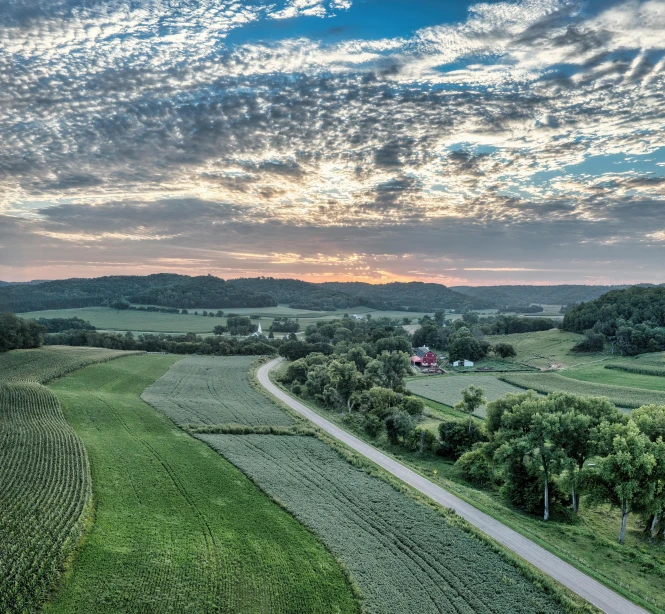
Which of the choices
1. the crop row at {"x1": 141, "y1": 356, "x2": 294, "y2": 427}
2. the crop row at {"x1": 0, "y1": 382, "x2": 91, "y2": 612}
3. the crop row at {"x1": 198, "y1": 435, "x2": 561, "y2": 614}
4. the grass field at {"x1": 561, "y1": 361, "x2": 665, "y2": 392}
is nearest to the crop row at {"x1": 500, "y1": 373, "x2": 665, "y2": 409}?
the grass field at {"x1": 561, "y1": 361, "x2": 665, "y2": 392}

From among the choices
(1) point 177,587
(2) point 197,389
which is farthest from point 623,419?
(2) point 197,389

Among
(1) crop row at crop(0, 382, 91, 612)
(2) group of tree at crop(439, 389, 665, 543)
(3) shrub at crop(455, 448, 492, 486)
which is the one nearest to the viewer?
(1) crop row at crop(0, 382, 91, 612)

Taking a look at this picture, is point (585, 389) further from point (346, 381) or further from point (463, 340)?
point (346, 381)

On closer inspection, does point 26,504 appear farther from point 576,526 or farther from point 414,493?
point 576,526

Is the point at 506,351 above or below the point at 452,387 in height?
above

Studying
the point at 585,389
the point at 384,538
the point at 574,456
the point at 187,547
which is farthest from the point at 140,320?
the point at 574,456

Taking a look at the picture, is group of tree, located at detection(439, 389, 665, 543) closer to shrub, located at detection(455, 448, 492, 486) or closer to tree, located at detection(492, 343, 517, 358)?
shrub, located at detection(455, 448, 492, 486)
